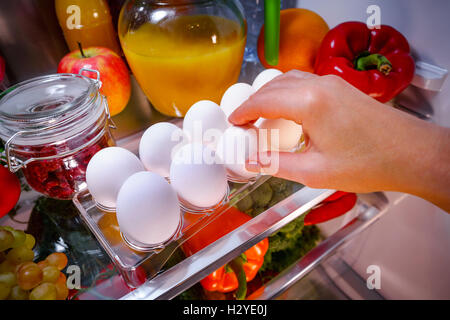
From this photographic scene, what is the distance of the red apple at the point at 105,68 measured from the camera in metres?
0.65

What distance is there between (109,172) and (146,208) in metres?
0.10

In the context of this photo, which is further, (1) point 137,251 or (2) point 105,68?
(2) point 105,68

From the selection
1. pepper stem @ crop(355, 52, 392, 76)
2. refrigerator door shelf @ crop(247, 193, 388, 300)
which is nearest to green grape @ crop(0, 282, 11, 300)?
refrigerator door shelf @ crop(247, 193, 388, 300)

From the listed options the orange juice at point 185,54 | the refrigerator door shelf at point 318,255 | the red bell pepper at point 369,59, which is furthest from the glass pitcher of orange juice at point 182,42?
the refrigerator door shelf at point 318,255

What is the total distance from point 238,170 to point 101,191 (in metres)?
0.22

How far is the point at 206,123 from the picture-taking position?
0.53 m

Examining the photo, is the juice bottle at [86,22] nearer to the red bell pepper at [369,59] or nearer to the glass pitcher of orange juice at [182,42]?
the glass pitcher of orange juice at [182,42]

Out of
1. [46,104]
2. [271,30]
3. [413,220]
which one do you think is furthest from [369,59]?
[46,104]

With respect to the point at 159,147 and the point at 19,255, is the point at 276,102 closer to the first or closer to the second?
the point at 159,147

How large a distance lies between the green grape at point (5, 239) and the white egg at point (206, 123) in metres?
0.31

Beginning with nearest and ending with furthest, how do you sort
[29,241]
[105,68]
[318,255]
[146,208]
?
[146,208], [29,241], [105,68], [318,255]

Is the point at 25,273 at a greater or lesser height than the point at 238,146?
lesser
